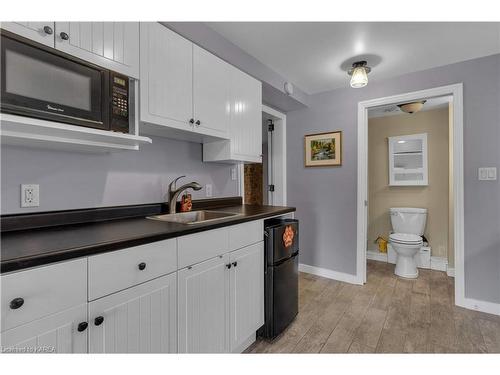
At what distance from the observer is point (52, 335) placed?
0.81 m

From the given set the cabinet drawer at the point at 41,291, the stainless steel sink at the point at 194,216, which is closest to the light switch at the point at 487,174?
the stainless steel sink at the point at 194,216

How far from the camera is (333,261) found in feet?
10.0

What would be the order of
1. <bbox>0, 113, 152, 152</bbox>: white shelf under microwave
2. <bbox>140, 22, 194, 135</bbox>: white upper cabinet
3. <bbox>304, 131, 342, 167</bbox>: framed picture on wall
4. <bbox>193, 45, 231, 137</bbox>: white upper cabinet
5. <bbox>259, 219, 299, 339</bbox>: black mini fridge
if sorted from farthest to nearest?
<bbox>304, 131, 342, 167</bbox>: framed picture on wall < <bbox>259, 219, 299, 339</bbox>: black mini fridge < <bbox>193, 45, 231, 137</bbox>: white upper cabinet < <bbox>140, 22, 194, 135</bbox>: white upper cabinet < <bbox>0, 113, 152, 152</bbox>: white shelf under microwave

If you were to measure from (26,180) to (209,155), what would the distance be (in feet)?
3.96

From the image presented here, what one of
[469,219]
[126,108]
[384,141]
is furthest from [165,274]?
[384,141]

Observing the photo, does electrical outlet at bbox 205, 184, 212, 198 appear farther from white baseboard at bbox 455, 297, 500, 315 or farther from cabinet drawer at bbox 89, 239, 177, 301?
white baseboard at bbox 455, 297, 500, 315

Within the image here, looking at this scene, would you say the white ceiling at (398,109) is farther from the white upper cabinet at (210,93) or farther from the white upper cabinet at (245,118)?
the white upper cabinet at (210,93)

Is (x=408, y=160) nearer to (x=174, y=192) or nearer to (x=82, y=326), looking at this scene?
(x=174, y=192)

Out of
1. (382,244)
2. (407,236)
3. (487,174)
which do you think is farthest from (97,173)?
(382,244)

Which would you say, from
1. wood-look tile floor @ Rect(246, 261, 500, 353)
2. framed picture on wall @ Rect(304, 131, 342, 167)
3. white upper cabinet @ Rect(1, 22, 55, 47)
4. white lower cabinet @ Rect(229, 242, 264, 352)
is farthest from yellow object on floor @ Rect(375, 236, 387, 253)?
white upper cabinet @ Rect(1, 22, 55, 47)

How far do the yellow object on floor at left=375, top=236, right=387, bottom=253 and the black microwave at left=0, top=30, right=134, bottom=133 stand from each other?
12.3 ft

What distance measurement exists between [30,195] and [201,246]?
0.87 metres

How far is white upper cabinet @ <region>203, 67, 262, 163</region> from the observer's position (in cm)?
202
